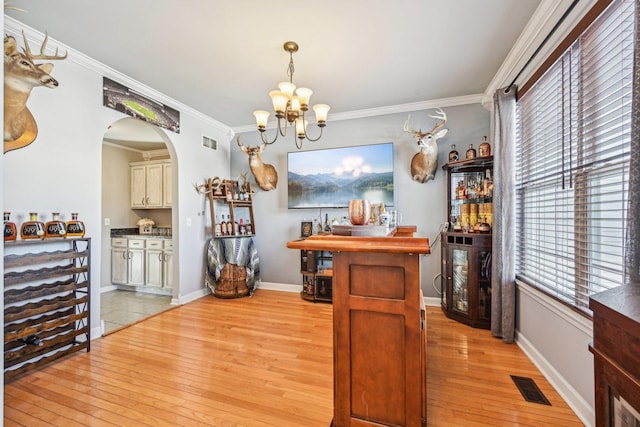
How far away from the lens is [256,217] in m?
4.82

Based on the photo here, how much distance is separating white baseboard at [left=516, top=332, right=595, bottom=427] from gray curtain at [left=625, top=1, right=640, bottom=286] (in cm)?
104

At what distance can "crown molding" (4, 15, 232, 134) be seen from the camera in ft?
7.52

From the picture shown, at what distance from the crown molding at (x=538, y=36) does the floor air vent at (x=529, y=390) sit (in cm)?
251

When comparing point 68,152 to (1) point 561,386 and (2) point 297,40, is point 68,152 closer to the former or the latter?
(2) point 297,40

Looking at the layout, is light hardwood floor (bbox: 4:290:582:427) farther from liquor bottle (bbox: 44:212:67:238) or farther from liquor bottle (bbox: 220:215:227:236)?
liquor bottle (bbox: 220:215:227:236)

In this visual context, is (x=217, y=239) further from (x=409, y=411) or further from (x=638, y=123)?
(x=638, y=123)

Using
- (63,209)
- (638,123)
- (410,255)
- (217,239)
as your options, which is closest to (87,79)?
(63,209)

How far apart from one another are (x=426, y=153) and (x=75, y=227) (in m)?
3.89

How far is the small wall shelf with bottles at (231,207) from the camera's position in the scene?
436cm

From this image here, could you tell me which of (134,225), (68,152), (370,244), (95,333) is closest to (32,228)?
(68,152)

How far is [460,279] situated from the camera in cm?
326

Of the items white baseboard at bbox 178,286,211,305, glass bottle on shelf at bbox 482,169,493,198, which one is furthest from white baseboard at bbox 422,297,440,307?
white baseboard at bbox 178,286,211,305

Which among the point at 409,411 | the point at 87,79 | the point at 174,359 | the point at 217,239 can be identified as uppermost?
the point at 87,79

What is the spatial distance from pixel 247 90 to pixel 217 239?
7.20ft
